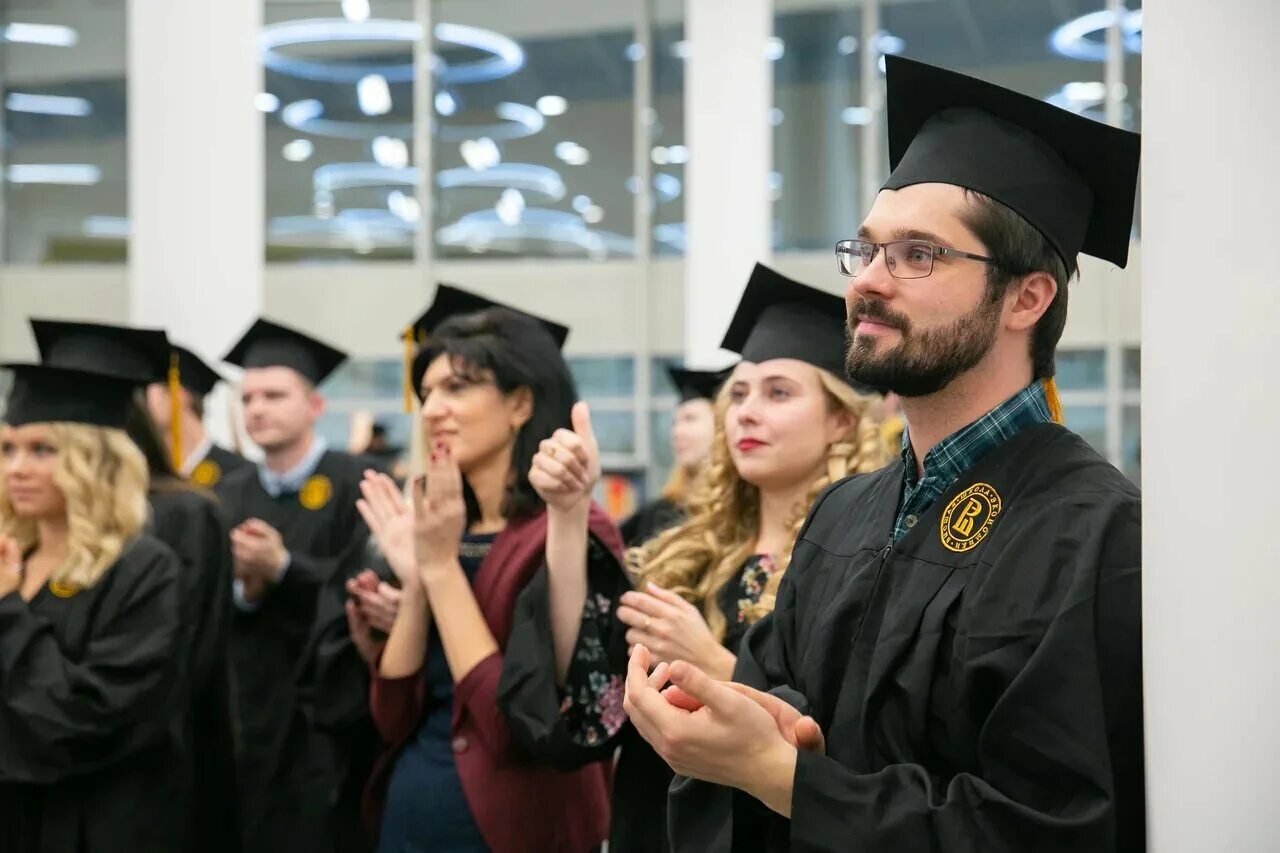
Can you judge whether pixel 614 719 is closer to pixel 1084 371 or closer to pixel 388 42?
pixel 1084 371

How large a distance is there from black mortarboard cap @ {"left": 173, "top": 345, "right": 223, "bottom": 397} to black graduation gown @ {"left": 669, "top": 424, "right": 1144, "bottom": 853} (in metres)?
4.98

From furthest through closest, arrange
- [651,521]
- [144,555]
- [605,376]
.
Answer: [605,376] < [651,521] < [144,555]

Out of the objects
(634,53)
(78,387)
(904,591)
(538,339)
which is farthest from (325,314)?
(904,591)

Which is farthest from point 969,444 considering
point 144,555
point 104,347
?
point 104,347

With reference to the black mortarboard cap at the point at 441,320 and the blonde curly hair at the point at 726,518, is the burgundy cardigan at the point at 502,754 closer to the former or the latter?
the blonde curly hair at the point at 726,518

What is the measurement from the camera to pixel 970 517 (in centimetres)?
192

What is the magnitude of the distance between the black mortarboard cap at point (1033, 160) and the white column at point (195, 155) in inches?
256

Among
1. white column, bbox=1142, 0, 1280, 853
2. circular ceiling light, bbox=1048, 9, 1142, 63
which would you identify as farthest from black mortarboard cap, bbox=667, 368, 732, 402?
circular ceiling light, bbox=1048, 9, 1142, 63

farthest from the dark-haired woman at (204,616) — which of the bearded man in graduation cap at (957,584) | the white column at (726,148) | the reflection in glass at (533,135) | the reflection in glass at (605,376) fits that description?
the reflection in glass at (533,135)

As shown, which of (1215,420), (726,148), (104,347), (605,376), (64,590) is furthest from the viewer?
(605,376)

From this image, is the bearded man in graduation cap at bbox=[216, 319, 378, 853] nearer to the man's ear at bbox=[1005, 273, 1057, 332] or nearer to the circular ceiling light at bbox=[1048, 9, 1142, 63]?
the man's ear at bbox=[1005, 273, 1057, 332]

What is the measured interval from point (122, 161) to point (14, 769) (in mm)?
10005

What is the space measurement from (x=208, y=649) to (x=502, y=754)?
5.15ft

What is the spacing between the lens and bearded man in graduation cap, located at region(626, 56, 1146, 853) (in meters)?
1.72
